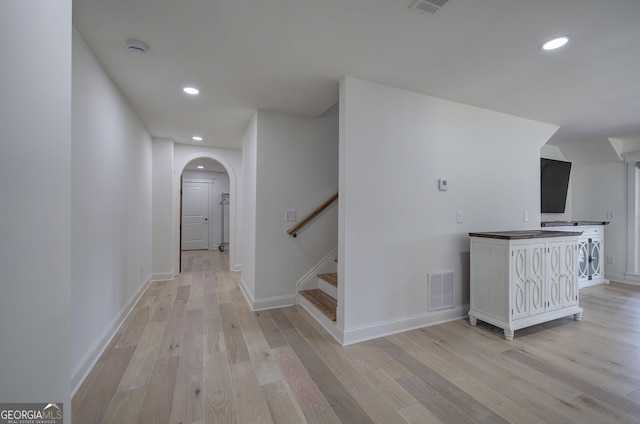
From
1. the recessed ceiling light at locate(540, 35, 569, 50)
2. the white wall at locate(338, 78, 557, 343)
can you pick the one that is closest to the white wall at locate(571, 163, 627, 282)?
the white wall at locate(338, 78, 557, 343)

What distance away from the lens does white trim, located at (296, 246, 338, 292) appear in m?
3.42

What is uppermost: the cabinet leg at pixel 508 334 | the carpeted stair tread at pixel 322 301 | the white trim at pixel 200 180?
the white trim at pixel 200 180

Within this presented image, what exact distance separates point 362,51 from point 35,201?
2.05 metres

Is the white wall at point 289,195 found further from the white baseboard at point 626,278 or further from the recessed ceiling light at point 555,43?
the white baseboard at point 626,278

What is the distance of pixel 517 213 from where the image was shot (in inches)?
134

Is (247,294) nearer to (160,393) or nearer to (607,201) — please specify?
(160,393)

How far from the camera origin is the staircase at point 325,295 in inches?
109

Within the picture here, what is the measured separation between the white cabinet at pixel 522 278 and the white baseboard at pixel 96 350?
10.9ft

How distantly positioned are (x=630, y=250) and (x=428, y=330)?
4494 millimetres

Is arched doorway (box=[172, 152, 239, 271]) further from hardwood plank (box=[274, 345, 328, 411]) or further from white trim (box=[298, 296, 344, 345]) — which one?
hardwood plank (box=[274, 345, 328, 411])

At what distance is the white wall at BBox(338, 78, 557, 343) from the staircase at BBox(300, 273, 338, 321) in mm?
358

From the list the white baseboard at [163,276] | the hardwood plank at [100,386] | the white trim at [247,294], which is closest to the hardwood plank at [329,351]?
the white trim at [247,294]

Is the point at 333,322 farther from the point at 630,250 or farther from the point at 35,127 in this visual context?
the point at 630,250

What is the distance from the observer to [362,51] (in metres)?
2.02
